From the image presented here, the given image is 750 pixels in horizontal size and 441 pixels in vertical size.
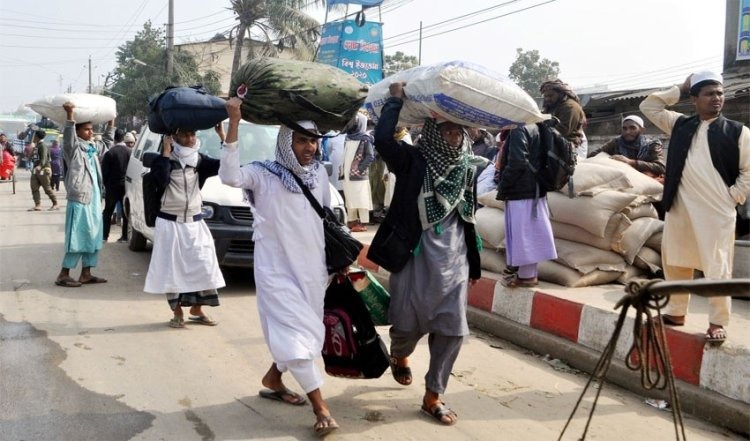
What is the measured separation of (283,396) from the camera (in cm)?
445

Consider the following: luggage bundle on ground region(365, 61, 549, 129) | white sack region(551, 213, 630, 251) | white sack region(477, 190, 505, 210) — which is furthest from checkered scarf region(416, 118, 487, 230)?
white sack region(477, 190, 505, 210)

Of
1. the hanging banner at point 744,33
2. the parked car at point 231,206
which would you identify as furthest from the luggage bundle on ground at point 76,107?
the hanging banner at point 744,33

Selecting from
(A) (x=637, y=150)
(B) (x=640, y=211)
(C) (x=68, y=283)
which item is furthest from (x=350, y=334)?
(A) (x=637, y=150)

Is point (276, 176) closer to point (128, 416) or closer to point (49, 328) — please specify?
point (128, 416)

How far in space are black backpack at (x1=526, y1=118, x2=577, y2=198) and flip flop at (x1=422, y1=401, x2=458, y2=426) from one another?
2.65m

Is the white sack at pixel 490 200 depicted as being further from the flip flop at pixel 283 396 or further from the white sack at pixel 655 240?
the flip flop at pixel 283 396

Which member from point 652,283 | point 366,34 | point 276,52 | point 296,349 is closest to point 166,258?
point 296,349

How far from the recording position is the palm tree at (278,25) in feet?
107

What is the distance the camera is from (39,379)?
4.75 meters

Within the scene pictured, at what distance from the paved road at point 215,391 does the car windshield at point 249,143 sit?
2.19 m

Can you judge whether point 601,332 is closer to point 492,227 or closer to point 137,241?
point 492,227

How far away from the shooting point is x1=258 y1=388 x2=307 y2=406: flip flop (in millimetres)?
4399

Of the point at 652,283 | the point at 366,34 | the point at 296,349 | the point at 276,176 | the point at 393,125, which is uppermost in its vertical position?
the point at 366,34

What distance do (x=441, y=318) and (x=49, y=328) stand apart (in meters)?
3.66
